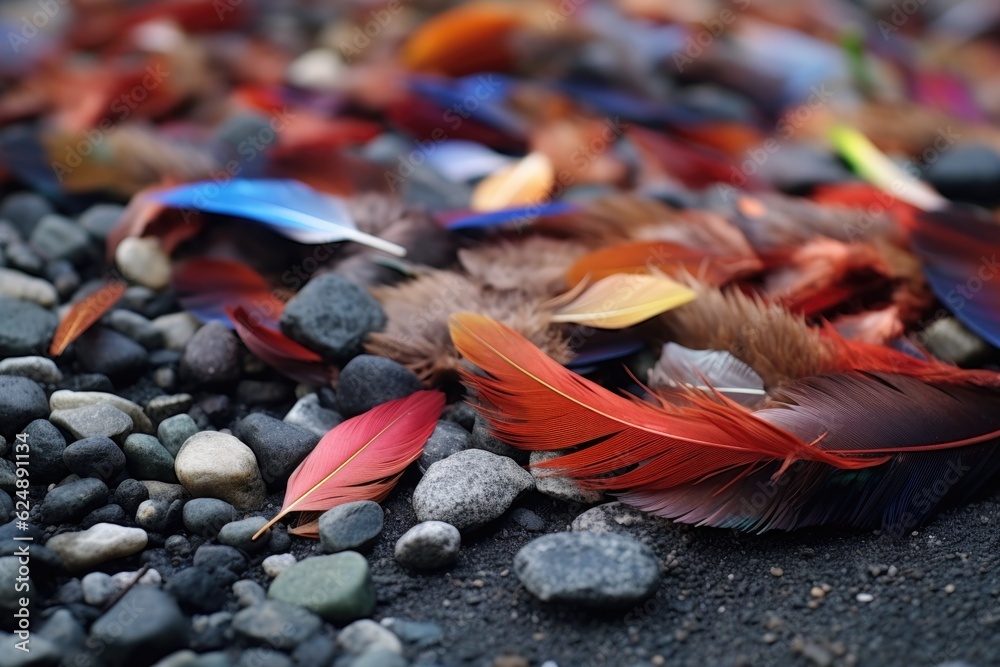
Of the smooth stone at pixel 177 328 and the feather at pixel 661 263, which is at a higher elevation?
the feather at pixel 661 263

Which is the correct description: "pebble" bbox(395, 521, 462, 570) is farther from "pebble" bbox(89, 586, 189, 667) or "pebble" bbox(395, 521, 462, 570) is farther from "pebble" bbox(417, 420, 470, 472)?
"pebble" bbox(89, 586, 189, 667)

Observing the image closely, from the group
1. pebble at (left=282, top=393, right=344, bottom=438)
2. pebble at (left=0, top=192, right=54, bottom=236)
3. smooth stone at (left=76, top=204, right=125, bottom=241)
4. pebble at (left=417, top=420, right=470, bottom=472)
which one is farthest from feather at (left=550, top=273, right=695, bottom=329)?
pebble at (left=0, top=192, right=54, bottom=236)

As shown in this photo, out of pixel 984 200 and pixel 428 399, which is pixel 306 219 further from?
pixel 984 200

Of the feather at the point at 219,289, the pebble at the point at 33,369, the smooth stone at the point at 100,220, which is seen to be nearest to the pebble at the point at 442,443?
the feather at the point at 219,289

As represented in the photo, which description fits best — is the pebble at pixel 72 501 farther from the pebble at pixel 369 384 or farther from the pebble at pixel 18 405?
the pebble at pixel 369 384

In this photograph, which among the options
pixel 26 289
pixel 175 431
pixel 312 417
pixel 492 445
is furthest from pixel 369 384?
pixel 26 289

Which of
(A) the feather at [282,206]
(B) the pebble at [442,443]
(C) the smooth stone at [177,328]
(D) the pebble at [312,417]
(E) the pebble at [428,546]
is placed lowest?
(C) the smooth stone at [177,328]

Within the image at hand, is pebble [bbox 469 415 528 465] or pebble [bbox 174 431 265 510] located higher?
pebble [bbox 469 415 528 465]
